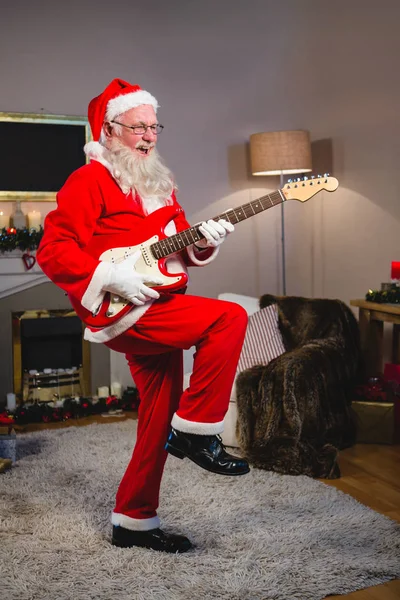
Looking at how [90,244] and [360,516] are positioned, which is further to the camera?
[360,516]

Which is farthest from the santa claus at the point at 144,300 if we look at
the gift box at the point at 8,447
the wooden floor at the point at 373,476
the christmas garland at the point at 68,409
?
the christmas garland at the point at 68,409

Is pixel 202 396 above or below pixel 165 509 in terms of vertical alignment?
above

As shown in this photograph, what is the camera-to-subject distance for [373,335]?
438 centimetres

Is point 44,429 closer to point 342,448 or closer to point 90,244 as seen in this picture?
point 342,448

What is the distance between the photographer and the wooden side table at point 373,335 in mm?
4262

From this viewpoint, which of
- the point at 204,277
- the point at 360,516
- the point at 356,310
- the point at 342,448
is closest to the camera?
the point at 360,516

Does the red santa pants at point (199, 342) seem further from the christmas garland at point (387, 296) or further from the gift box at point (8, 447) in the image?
the christmas garland at point (387, 296)

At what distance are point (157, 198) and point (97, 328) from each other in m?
0.52

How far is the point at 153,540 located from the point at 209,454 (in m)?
0.61

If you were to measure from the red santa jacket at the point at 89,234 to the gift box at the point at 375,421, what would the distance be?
195 centimetres

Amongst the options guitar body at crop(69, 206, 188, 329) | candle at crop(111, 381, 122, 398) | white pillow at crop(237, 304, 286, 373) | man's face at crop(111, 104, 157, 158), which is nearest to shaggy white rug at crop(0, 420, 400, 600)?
white pillow at crop(237, 304, 286, 373)

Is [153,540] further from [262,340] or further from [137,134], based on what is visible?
[262,340]

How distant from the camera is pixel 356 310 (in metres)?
4.97

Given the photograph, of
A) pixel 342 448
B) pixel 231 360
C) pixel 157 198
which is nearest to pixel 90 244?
pixel 157 198
